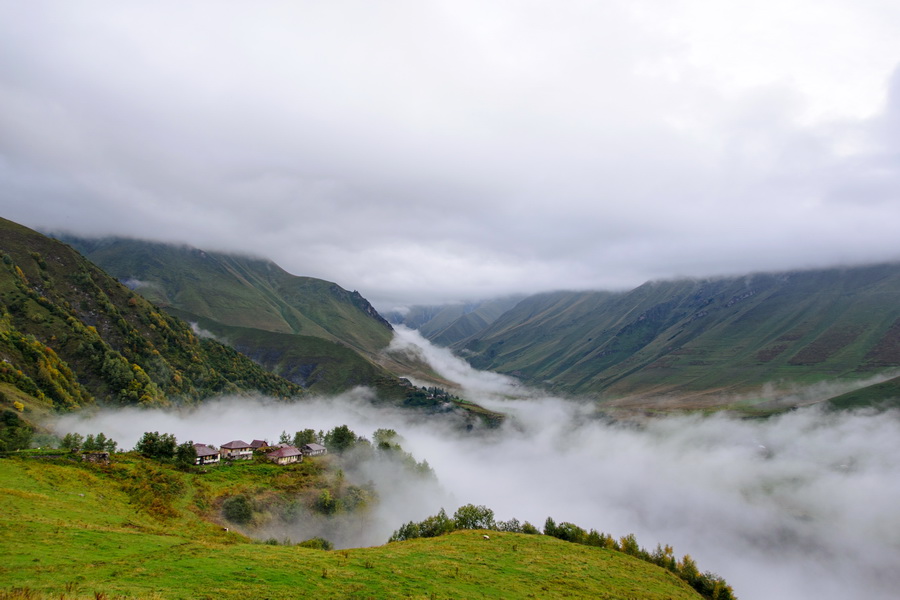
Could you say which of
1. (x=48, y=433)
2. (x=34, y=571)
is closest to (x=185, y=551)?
(x=34, y=571)

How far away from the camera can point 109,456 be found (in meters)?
81.1

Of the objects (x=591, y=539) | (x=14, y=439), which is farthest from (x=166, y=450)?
(x=591, y=539)

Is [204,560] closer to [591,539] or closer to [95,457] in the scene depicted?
[95,457]

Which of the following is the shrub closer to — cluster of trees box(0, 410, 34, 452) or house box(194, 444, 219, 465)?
house box(194, 444, 219, 465)

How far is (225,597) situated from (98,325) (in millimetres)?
200362

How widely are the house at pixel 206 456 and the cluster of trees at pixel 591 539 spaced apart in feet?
184

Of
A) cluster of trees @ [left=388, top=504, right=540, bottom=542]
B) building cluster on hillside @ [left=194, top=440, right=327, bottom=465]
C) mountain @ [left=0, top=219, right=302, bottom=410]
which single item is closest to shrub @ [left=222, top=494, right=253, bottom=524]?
cluster of trees @ [left=388, top=504, right=540, bottom=542]

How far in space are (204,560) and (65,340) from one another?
533 ft

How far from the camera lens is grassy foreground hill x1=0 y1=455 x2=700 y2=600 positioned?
105ft

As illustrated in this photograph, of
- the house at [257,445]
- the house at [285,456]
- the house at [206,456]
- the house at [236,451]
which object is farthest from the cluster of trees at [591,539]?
the house at [257,445]

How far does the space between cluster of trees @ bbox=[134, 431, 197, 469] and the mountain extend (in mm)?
47077

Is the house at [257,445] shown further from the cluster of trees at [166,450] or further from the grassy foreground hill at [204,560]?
the grassy foreground hill at [204,560]

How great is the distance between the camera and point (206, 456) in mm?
104500

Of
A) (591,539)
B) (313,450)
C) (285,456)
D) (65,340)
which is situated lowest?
(313,450)
